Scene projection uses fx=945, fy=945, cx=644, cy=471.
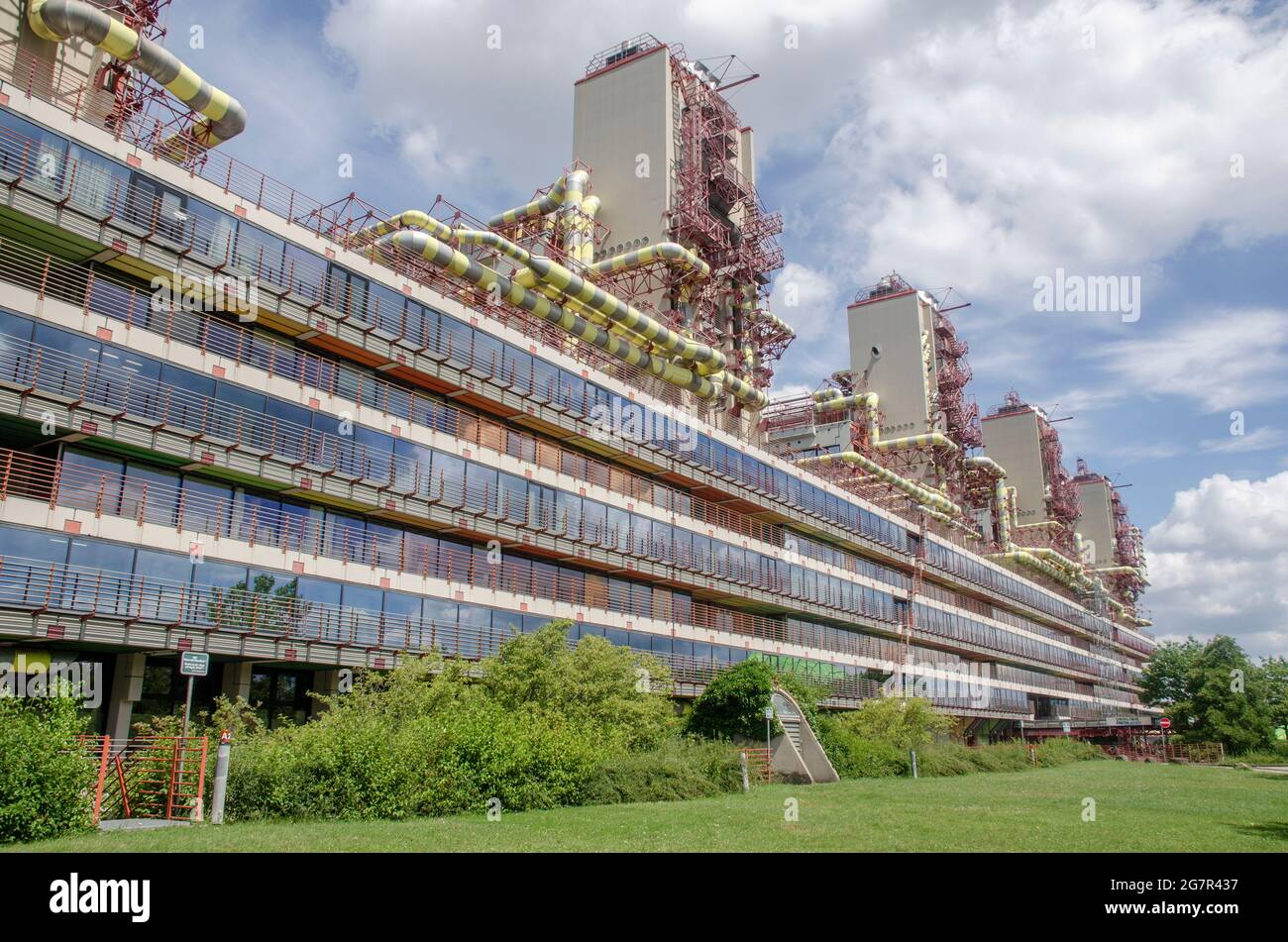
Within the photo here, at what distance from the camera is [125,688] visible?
27.0 meters

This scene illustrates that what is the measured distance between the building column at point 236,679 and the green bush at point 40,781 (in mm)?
12411

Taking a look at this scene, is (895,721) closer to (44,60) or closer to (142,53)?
(142,53)

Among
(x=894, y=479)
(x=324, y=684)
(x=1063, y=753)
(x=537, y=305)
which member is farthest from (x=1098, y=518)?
(x=324, y=684)

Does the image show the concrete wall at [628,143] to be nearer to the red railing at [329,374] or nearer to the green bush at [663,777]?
the red railing at [329,374]

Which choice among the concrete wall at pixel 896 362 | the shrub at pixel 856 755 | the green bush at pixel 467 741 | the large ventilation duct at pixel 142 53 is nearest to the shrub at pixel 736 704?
the green bush at pixel 467 741

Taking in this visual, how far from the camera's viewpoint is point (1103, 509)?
14825 cm

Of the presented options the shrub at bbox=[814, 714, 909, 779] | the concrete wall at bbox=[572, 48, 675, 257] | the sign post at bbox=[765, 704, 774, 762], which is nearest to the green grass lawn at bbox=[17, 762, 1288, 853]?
the sign post at bbox=[765, 704, 774, 762]

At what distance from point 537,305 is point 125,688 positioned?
899 inches

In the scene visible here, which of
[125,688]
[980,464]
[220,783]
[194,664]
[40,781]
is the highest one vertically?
[980,464]

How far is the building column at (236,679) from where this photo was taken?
29703mm

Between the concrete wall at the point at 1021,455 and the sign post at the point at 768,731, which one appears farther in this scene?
the concrete wall at the point at 1021,455
